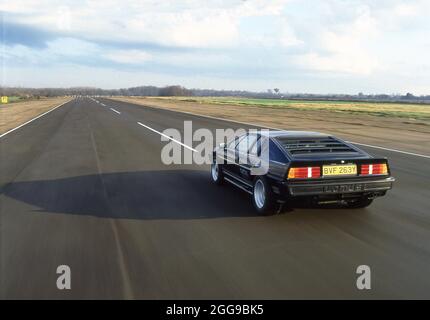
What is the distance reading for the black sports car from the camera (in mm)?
6090

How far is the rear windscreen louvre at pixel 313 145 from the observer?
6.70 m

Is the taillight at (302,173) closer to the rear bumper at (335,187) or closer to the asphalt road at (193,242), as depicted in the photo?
the rear bumper at (335,187)

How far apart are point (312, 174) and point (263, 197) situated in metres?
0.86

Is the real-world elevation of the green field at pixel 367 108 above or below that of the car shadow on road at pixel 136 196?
above

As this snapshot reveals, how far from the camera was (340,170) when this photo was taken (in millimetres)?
6211

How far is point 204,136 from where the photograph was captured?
20.1 m

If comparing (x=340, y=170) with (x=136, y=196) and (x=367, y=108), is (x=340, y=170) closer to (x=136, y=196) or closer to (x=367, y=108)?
(x=136, y=196)

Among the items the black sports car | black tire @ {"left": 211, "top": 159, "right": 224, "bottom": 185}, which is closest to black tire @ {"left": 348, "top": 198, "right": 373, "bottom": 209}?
the black sports car

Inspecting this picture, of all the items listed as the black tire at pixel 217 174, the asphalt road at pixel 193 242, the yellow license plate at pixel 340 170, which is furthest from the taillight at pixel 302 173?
the black tire at pixel 217 174

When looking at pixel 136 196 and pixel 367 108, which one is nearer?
pixel 136 196

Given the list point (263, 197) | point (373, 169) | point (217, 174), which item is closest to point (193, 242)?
point (263, 197)
